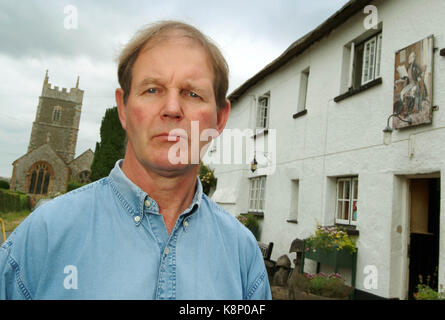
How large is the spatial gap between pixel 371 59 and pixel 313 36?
6.00 ft

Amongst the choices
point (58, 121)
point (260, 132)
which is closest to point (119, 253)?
point (260, 132)

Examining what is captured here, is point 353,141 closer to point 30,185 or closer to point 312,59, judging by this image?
point 312,59

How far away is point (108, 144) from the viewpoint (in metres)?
25.0

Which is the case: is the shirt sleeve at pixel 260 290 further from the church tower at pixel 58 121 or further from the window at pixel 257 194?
the church tower at pixel 58 121

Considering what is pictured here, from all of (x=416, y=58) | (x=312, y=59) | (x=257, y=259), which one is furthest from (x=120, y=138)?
(x=257, y=259)

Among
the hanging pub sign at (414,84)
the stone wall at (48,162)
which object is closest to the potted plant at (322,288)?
the hanging pub sign at (414,84)

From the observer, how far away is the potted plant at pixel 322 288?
6066 mm

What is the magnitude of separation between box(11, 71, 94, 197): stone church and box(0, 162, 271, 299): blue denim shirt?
46181mm

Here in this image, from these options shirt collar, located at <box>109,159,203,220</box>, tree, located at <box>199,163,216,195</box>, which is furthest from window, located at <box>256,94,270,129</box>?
shirt collar, located at <box>109,159,203,220</box>

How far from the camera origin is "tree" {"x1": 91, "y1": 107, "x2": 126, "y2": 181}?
79.2 feet

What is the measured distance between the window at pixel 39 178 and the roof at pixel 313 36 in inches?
1550

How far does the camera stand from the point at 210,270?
123cm

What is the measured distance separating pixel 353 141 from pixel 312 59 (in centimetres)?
316

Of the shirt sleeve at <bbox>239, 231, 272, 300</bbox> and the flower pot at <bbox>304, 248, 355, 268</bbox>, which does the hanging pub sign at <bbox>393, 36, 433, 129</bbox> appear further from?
the shirt sleeve at <bbox>239, 231, 272, 300</bbox>
